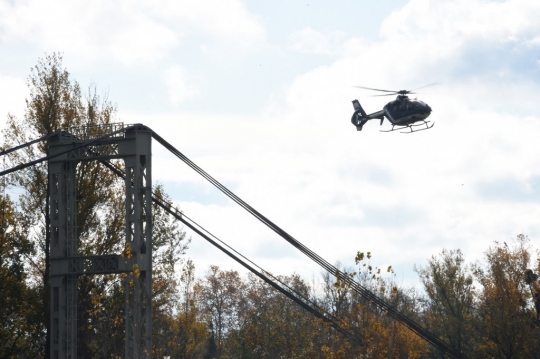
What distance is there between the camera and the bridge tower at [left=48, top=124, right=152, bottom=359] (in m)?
29.0

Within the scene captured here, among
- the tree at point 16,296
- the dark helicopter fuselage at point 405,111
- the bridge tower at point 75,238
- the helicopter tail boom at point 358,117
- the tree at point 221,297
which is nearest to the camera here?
the bridge tower at point 75,238

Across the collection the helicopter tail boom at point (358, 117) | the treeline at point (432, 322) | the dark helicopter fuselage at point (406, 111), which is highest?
the helicopter tail boom at point (358, 117)

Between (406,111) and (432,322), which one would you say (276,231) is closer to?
(406,111)

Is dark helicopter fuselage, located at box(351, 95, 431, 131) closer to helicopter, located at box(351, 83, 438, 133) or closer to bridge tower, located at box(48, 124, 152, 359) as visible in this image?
helicopter, located at box(351, 83, 438, 133)

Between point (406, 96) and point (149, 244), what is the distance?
21369 mm

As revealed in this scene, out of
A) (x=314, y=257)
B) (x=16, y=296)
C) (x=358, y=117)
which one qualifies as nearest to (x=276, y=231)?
(x=314, y=257)

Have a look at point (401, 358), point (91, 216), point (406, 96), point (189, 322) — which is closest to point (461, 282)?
point (401, 358)

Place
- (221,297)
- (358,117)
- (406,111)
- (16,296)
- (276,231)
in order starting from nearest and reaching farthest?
(276,231) → (16,296) → (406,111) → (358,117) → (221,297)

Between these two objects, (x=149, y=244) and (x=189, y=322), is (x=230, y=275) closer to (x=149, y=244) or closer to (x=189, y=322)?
(x=189, y=322)

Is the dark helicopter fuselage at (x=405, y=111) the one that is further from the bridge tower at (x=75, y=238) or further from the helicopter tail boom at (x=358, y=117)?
the bridge tower at (x=75, y=238)

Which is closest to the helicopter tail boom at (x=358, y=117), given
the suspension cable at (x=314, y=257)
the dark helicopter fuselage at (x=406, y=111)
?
the dark helicopter fuselage at (x=406, y=111)

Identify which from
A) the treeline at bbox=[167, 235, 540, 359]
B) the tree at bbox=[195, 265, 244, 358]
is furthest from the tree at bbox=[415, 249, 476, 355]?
the tree at bbox=[195, 265, 244, 358]

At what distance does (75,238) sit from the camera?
32.0 meters

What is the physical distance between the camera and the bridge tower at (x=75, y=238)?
29.0m
